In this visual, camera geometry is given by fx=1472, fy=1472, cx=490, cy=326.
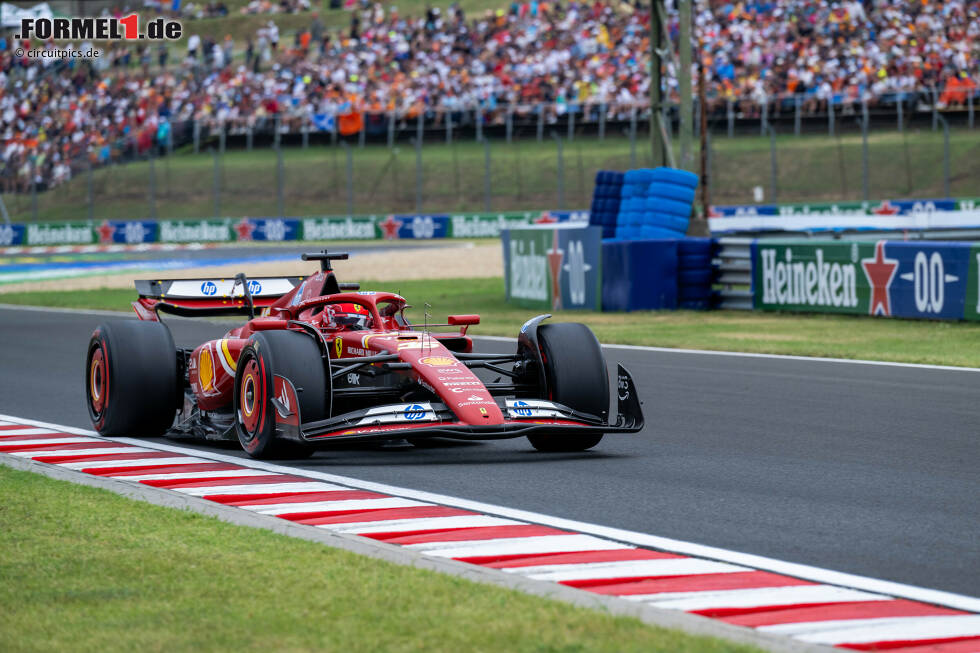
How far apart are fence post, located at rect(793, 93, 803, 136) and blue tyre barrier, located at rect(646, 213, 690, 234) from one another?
18972 mm

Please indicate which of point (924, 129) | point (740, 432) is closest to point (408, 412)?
point (740, 432)

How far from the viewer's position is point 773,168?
40.6m

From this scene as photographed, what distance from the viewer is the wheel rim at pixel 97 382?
1006 centimetres

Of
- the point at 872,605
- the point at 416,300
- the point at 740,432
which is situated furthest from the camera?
the point at 416,300

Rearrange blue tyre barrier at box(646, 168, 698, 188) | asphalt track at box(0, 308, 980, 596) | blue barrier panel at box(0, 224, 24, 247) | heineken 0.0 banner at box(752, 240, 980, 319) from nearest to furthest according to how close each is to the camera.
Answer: asphalt track at box(0, 308, 980, 596)
heineken 0.0 banner at box(752, 240, 980, 319)
blue tyre barrier at box(646, 168, 698, 188)
blue barrier panel at box(0, 224, 24, 247)

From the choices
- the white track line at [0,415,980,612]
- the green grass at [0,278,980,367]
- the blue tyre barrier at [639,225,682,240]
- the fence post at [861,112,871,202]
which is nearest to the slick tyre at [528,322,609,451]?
the white track line at [0,415,980,612]

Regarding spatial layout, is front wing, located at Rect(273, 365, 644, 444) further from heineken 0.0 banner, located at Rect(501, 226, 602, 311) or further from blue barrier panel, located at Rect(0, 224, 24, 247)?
blue barrier panel, located at Rect(0, 224, 24, 247)

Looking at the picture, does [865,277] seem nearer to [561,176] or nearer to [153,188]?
[561,176]

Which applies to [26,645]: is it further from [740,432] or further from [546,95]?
[546,95]

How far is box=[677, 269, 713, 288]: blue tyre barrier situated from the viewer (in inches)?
854

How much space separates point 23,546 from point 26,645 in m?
1.64

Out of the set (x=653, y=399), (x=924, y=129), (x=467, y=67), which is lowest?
(x=653, y=399)

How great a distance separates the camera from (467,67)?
49.5m

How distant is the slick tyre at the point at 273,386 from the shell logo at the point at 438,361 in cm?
60
